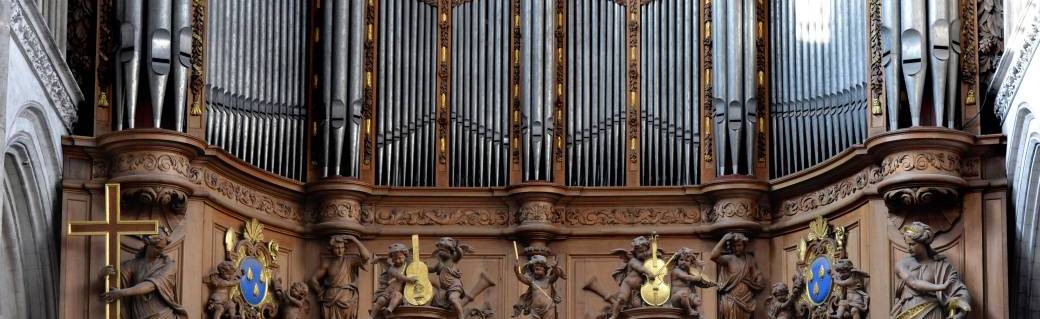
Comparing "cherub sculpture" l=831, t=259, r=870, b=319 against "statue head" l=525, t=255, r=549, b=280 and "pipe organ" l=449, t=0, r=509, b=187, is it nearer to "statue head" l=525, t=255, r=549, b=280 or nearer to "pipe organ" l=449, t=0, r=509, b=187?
"statue head" l=525, t=255, r=549, b=280

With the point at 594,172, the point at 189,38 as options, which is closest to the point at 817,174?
the point at 594,172

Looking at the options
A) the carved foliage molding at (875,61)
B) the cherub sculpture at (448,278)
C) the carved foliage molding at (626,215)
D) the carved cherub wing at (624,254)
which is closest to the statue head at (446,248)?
the cherub sculpture at (448,278)

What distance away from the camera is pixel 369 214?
87.4 feet

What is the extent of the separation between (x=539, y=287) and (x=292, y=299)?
9.88ft

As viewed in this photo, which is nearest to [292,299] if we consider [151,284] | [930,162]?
[151,284]

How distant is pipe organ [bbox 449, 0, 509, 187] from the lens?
1059 inches

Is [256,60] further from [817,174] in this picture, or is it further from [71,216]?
[817,174]

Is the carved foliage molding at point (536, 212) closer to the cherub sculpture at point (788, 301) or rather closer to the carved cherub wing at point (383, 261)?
the carved cherub wing at point (383, 261)

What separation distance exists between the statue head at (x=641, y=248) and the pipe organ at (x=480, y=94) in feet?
7.60

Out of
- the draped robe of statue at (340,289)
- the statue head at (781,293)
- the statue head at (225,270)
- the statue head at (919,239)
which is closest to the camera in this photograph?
the statue head at (919,239)

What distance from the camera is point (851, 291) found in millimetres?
24094

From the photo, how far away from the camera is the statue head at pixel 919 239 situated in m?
23.0

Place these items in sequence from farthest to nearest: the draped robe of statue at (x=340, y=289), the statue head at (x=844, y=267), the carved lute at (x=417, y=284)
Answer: the draped robe of statue at (x=340, y=289)
the carved lute at (x=417, y=284)
the statue head at (x=844, y=267)

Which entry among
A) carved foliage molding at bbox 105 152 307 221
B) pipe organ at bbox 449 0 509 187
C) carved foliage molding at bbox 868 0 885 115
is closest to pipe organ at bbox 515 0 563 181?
pipe organ at bbox 449 0 509 187
